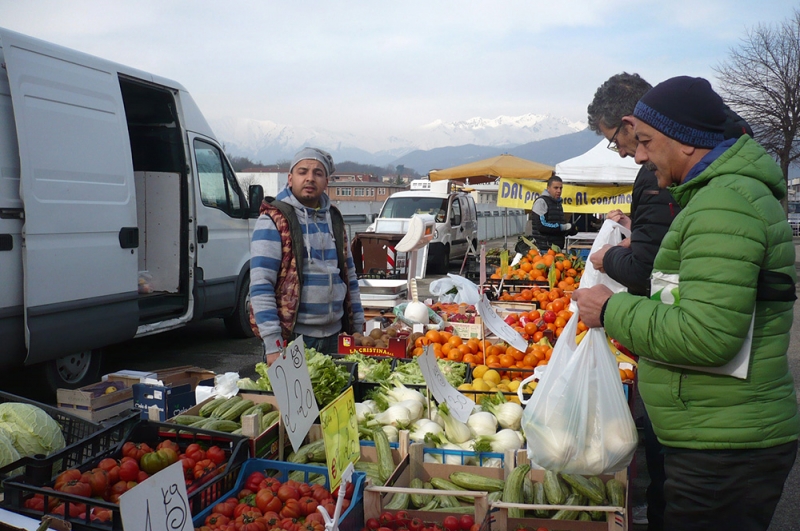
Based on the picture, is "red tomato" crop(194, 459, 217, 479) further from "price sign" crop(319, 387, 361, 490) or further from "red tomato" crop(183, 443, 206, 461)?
"price sign" crop(319, 387, 361, 490)

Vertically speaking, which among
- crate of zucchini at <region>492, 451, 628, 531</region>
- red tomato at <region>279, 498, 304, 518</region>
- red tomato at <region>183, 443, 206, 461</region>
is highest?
red tomato at <region>183, 443, 206, 461</region>

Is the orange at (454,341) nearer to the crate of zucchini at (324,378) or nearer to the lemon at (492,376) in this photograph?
the lemon at (492,376)

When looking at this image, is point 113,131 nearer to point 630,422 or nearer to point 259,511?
point 259,511

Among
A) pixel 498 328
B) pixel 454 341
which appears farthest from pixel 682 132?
pixel 454 341

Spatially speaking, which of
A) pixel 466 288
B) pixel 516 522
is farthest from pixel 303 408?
pixel 466 288

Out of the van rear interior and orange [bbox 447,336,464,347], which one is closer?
orange [bbox 447,336,464,347]

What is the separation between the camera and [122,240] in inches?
224

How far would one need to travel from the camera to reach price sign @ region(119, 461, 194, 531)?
1497mm

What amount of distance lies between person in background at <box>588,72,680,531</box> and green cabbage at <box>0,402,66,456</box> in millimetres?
2648

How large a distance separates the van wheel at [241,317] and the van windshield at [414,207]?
723 centimetres

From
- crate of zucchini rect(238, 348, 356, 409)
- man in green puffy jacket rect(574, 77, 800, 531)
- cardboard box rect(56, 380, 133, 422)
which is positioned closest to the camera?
man in green puffy jacket rect(574, 77, 800, 531)

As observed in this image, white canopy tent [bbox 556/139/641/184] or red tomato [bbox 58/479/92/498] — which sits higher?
white canopy tent [bbox 556/139/641/184]

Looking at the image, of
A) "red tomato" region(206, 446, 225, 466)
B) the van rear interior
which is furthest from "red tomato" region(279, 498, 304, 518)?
the van rear interior

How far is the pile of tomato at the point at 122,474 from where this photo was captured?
82.9 inches
